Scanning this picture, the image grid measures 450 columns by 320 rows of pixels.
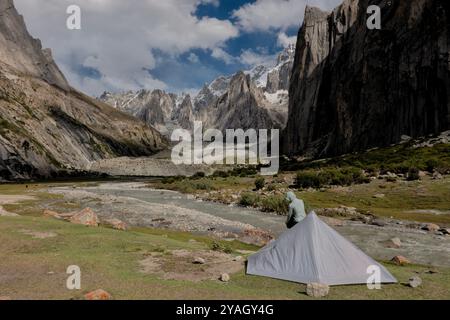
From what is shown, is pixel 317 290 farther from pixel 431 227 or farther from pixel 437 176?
pixel 437 176

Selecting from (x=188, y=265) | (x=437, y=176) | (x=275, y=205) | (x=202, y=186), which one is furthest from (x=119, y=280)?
(x=202, y=186)

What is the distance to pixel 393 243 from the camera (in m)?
32.0

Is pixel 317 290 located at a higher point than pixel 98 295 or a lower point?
lower

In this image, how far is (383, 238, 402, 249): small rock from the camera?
31.4 metres

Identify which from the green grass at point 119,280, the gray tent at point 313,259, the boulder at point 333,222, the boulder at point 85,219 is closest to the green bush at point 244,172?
the boulder at point 333,222

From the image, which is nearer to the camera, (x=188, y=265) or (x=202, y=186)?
(x=188, y=265)

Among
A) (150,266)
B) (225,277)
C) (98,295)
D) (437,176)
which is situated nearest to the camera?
(98,295)

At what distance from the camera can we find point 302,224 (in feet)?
59.6

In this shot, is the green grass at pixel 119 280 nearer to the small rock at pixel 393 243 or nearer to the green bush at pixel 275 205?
the small rock at pixel 393 243

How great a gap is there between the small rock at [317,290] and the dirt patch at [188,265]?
392 centimetres

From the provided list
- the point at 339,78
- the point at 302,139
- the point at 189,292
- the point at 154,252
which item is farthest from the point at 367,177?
the point at 302,139

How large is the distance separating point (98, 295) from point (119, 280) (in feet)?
8.47

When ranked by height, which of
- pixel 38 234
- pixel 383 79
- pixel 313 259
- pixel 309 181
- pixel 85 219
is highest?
pixel 383 79

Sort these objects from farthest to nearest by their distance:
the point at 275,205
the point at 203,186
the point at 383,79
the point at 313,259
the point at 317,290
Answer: the point at 383,79 < the point at 203,186 < the point at 275,205 < the point at 313,259 < the point at 317,290
